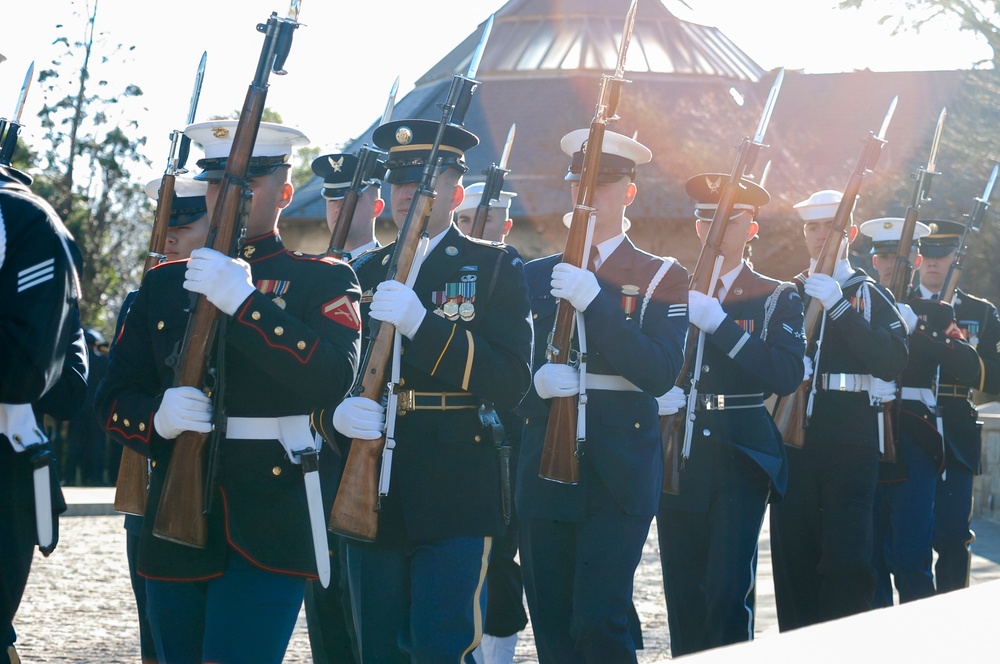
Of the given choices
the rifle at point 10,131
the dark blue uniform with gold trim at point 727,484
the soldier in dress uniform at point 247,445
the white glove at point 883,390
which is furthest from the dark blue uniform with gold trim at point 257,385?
the white glove at point 883,390

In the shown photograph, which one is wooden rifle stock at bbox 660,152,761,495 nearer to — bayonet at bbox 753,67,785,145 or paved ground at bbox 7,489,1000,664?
bayonet at bbox 753,67,785,145

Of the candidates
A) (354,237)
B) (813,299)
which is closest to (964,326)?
(813,299)

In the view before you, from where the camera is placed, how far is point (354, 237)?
21.4ft

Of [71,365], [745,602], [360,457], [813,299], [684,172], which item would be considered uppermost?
[684,172]

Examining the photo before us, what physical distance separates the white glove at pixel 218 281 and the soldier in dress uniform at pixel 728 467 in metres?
2.37

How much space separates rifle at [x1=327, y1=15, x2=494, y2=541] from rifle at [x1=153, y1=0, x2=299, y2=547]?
63cm

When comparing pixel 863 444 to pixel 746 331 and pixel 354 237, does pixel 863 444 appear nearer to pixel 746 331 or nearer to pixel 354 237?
pixel 746 331

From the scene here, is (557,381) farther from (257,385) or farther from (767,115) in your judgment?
(767,115)

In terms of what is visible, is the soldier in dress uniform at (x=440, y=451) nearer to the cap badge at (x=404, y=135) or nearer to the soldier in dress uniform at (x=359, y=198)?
the cap badge at (x=404, y=135)

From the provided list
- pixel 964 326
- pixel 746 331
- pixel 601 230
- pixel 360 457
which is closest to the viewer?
pixel 360 457

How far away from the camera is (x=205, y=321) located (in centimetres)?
385

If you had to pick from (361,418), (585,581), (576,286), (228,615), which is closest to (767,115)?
(576,286)

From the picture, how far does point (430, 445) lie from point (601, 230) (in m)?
1.29

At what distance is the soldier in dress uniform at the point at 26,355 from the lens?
3.35 meters
